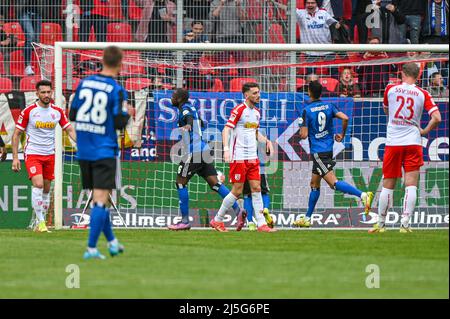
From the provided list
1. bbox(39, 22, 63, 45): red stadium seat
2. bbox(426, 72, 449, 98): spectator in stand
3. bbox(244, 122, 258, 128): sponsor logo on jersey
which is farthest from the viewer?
bbox(39, 22, 63, 45): red stadium seat

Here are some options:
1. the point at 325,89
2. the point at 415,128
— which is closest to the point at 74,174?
the point at 325,89

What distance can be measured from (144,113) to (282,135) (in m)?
2.66

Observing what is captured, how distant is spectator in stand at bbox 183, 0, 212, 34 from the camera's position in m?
21.5

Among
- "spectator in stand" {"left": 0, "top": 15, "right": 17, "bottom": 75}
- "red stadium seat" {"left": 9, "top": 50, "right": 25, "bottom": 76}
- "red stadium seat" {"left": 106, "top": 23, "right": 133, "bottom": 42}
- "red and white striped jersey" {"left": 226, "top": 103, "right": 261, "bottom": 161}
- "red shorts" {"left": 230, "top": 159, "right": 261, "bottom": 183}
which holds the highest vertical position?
"red stadium seat" {"left": 106, "top": 23, "right": 133, "bottom": 42}

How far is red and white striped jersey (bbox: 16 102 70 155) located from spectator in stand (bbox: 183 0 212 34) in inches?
198

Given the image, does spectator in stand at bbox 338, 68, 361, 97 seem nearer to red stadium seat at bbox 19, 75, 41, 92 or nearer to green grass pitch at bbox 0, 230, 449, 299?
green grass pitch at bbox 0, 230, 449, 299

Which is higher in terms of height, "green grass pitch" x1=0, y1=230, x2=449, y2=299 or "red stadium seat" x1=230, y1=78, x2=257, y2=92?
"red stadium seat" x1=230, y1=78, x2=257, y2=92

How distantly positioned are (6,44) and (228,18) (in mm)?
4376

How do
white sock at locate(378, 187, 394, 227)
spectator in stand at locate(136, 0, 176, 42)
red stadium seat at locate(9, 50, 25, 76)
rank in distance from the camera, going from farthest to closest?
spectator in stand at locate(136, 0, 176, 42) < red stadium seat at locate(9, 50, 25, 76) < white sock at locate(378, 187, 394, 227)

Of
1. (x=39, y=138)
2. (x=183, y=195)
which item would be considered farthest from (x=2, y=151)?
(x=183, y=195)

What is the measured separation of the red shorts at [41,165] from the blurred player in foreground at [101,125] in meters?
5.64

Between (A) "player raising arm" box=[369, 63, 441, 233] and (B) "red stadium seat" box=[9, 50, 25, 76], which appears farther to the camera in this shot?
(B) "red stadium seat" box=[9, 50, 25, 76]

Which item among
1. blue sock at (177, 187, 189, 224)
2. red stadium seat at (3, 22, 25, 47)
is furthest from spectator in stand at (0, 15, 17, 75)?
blue sock at (177, 187, 189, 224)

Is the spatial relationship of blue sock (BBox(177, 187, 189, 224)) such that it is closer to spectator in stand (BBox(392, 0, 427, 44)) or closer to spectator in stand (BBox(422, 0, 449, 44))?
spectator in stand (BBox(392, 0, 427, 44))
